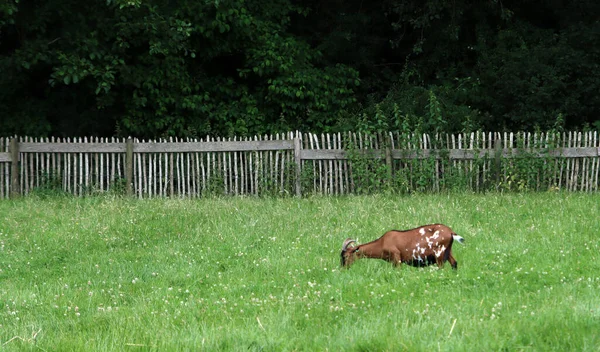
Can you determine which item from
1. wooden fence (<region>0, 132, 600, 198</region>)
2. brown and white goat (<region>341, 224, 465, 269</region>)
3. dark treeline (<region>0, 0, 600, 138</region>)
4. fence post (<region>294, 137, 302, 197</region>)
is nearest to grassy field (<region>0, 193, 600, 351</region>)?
brown and white goat (<region>341, 224, 465, 269</region>)

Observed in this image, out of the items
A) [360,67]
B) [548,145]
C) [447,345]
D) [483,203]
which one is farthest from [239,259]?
[360,67]

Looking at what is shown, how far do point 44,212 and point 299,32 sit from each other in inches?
465

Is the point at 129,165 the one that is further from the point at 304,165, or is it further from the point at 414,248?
the point at 414,248

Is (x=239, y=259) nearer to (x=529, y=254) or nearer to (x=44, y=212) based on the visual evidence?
(x=529, y=254)

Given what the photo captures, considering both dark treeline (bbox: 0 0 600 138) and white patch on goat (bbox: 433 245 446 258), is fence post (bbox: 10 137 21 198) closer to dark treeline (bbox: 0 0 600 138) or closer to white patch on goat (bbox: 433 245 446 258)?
dark treeline (bbox: 0 0 600 138)

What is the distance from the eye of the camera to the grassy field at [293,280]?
580 cm

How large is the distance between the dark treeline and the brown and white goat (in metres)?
8.35

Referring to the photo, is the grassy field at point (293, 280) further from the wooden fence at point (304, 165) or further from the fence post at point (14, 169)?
the fence post at point (14, 169)

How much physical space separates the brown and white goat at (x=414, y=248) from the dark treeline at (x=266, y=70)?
8.35 m

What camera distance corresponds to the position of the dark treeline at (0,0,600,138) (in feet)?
58.7

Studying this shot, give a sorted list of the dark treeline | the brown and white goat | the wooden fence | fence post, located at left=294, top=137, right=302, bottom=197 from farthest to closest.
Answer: the dark treeline → fence post, located at left=294, top=137, right=302, bottom=197 → the wooden fence → the brown and white goat

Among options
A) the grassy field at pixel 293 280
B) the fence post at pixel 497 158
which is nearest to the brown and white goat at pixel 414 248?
the grassy field at pixel 293 280

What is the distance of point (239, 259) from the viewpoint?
9.23m

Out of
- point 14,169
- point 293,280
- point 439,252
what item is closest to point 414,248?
point 439,252
